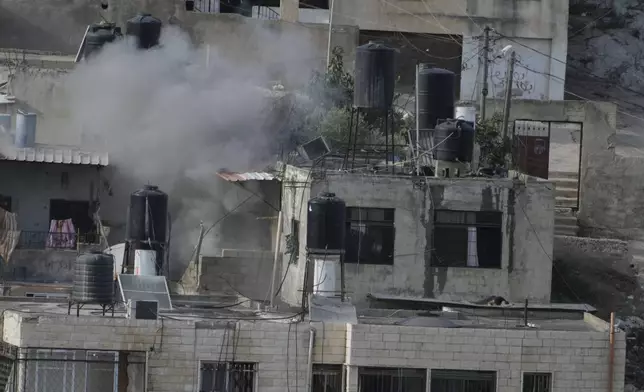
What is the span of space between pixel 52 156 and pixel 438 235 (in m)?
8.11

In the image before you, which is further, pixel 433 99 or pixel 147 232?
pixel 433 99

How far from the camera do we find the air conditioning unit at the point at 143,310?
2791 centimetres

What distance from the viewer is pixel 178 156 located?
41938 millimetres

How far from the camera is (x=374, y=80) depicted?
37188mm

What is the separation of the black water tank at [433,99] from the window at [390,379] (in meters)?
10.8

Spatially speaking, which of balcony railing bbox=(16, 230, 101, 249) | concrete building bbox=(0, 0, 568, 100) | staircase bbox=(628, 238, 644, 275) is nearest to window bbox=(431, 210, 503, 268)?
staircase bbox=(628, 238, 644, 275)

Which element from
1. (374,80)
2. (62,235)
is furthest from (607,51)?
(62,235)

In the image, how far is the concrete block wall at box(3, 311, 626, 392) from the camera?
27.6 metres

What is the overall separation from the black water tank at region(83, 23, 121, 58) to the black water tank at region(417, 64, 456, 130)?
847 cm

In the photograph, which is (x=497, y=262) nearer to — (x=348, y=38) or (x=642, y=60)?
(x=348, y=38)

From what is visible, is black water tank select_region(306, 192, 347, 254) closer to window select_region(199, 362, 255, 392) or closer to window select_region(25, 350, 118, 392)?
window select_region(199, 362, 255, 392)

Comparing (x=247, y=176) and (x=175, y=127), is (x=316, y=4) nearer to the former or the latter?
(x=175, y=127)

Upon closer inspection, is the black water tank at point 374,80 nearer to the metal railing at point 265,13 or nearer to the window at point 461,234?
the window at point 461,234

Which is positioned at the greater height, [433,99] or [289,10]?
[289,10]
